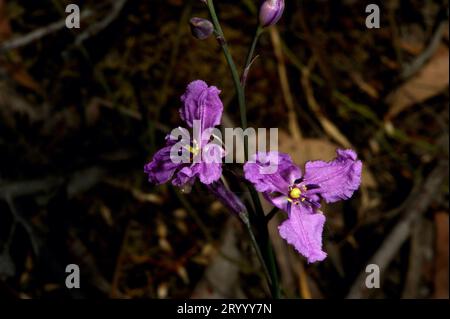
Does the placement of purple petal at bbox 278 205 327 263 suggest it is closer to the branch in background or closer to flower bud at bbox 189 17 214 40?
flower bud at bbox 189 17 214 40

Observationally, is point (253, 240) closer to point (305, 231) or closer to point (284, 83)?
point (305, 231)

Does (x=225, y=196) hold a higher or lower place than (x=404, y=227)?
higher

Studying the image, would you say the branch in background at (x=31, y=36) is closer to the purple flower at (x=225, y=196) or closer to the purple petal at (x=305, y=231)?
the purple flower at (x=225, y=196)

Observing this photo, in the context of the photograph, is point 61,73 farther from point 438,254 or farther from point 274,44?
point 438,254

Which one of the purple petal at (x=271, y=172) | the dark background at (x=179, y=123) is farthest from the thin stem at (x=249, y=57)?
the dark background at (x=179, y=123)

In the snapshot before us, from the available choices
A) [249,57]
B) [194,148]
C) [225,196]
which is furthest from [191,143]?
[249,57]
